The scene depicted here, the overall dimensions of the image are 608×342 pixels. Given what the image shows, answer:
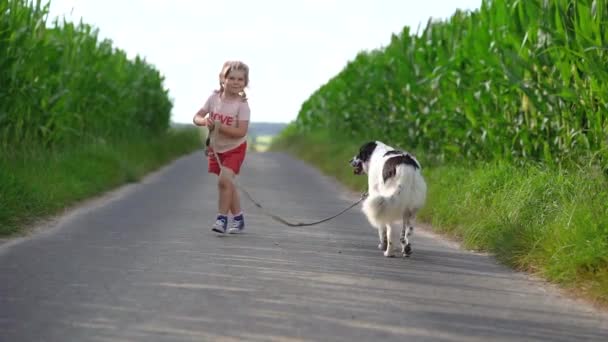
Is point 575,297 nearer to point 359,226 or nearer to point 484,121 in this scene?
point 359,226

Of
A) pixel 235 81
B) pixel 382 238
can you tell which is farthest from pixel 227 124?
pixel 382 238

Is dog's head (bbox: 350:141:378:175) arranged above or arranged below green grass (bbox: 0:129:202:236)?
above

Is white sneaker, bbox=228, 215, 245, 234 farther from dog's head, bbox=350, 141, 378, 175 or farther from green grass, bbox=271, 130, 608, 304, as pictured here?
green grass, bbox=271, 130, 608, 304

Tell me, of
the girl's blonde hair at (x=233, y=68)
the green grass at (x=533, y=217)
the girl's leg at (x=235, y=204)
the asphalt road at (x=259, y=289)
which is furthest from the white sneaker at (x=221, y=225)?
the green grass at (x=533, y=217)

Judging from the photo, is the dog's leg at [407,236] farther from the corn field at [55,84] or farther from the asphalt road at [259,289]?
the corn field at [55,84]

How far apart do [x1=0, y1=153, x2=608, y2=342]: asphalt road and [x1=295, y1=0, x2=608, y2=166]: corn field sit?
216 cm

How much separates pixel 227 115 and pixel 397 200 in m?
2.48

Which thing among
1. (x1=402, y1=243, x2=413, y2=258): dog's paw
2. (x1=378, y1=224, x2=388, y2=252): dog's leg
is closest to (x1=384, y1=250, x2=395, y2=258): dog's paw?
(x1=402, y1=243, x2=413, y2=258): dog's paw

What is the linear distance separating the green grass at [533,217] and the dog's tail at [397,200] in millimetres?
1038

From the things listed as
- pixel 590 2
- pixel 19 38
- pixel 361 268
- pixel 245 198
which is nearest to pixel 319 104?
pixel 245 198

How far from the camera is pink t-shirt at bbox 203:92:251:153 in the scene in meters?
10.1

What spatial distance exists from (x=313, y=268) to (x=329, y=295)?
4.22 feet

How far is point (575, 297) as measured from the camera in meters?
6.89

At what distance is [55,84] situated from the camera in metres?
16.1
